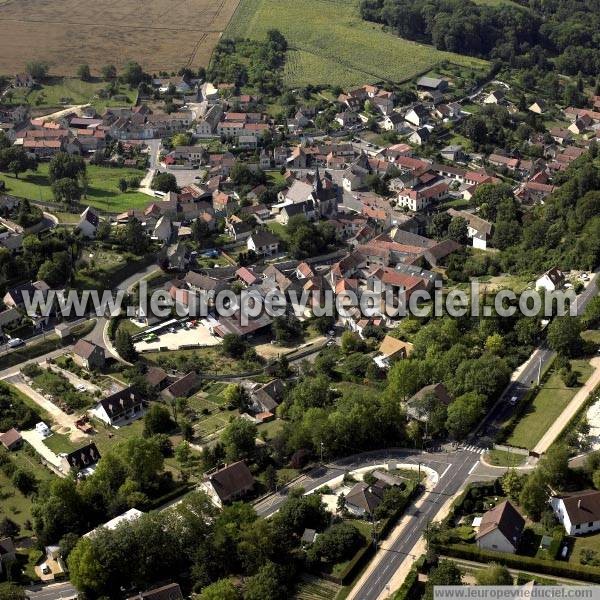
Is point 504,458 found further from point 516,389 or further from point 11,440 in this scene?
point 11,440

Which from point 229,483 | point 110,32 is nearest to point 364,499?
point 229,483

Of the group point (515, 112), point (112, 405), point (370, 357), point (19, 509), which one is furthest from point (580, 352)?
point (515, 112)

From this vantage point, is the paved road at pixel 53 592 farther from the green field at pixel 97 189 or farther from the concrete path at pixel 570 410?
the green field at pixel 97 189

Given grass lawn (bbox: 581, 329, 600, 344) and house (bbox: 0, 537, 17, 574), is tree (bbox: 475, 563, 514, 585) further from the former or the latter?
grass lawn (bbox: 581, 329, 600, 344)

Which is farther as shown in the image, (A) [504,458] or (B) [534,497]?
(A) [504,458]

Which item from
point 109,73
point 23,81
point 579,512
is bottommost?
point 579,512

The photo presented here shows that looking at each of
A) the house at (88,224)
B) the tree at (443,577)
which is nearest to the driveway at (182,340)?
the house at (88,224)
